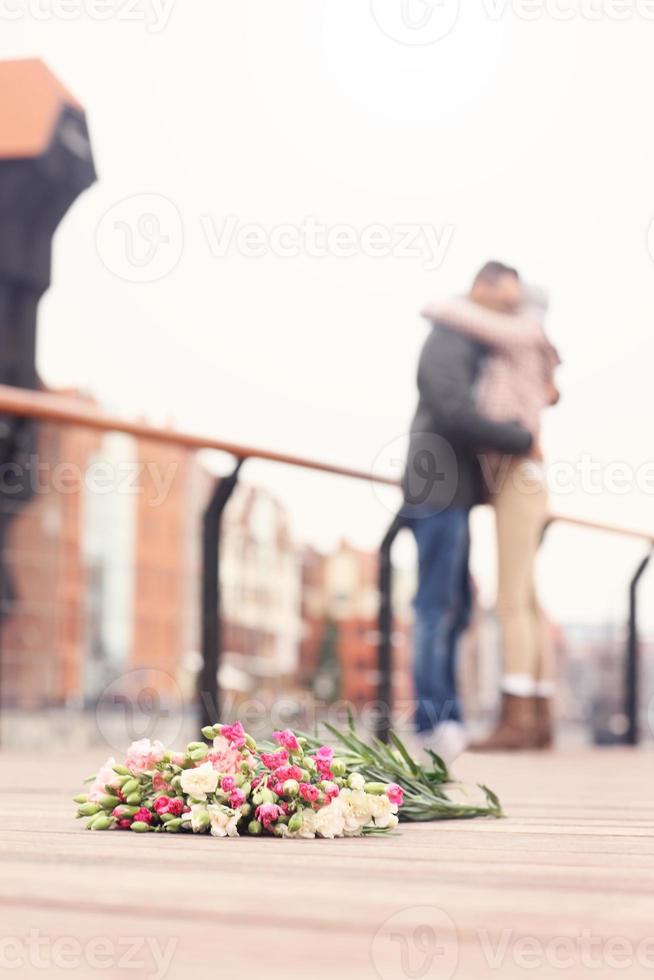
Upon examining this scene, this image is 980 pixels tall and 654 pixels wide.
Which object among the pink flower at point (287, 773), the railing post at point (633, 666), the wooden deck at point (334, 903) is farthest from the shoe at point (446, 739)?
the pink flower at point (287, 773)

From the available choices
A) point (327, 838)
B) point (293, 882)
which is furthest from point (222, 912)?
point (327, 838)

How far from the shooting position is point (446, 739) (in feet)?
12.4

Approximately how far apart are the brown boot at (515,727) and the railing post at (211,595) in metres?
0.83

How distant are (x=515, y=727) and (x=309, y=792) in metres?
2.52

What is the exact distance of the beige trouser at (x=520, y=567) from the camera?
4.07 m

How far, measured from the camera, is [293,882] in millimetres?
1218

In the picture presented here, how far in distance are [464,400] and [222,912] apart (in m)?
2.89

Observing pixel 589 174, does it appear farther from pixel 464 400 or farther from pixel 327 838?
pixel 327 838

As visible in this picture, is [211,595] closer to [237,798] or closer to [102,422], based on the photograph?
[102,422]

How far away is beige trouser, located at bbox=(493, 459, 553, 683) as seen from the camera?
4074 mm

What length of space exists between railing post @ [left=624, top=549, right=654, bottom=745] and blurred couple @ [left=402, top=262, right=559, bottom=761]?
38.9 inches

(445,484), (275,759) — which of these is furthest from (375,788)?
(445,484)

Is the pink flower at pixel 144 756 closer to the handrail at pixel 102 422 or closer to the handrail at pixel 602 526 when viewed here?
the handrail at pixel 102 422

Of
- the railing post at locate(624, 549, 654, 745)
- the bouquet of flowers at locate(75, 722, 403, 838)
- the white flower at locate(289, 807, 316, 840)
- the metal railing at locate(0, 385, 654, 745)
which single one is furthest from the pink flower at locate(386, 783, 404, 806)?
the railing post at locate(624, 549, 654, 745)
